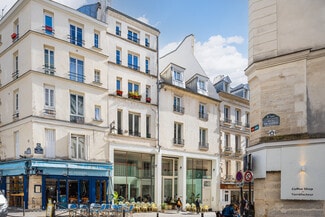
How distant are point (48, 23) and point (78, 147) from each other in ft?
25.9

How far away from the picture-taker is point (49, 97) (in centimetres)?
2130

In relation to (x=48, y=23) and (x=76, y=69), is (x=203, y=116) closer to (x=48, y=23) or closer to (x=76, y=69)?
(x=76, y=69)

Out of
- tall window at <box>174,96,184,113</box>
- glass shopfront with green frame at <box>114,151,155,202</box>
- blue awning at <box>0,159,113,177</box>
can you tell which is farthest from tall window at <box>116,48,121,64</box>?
blue awning at <box>0,159,113,177</box>

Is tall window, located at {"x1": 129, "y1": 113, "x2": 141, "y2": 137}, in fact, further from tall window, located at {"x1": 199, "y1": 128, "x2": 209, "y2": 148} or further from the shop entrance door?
tall window, located at {"x1": 199, "y1": 128, "x2": 209, "y2": 148}

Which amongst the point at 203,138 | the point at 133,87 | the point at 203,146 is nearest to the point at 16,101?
the point at 133,87

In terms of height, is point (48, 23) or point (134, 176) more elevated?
point (48, 23)

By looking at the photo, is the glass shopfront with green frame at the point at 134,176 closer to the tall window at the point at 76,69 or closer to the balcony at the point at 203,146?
the balcony at the point at 203,146

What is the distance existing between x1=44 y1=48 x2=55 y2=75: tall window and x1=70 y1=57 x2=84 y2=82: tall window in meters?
1.36

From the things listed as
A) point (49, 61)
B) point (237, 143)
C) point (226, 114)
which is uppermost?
point (49, 61)

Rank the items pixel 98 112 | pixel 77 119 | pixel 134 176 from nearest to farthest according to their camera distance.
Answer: pixel 77 119
pixel 98 112
pixel 134 176

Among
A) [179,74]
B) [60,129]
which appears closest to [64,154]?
[60,129]

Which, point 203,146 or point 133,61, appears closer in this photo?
point 133,61

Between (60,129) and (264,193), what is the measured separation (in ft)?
46.8

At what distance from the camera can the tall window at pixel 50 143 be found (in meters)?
20.7
